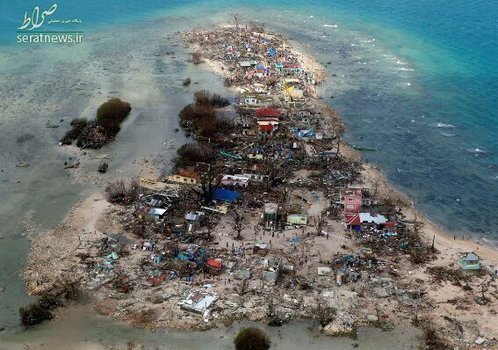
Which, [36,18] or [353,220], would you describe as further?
[36,18]

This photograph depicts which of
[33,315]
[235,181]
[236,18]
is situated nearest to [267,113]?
[235,181]

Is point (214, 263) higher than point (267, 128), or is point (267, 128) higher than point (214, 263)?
point (267, 128)

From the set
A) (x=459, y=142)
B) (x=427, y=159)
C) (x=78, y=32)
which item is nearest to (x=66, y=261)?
(x=427, y=159)

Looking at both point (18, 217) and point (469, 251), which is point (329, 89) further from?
point (18, 217)

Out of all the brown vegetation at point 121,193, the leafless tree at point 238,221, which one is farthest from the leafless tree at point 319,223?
the brown vegetation at point 121,193

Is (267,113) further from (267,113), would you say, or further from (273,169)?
(273,169)

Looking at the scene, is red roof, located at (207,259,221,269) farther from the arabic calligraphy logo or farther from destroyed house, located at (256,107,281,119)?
the arabic calligraphy logo

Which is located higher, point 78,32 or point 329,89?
point 78,32
